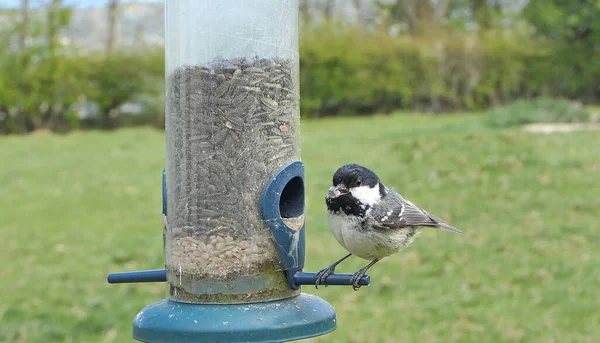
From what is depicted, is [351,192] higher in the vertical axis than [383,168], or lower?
higher

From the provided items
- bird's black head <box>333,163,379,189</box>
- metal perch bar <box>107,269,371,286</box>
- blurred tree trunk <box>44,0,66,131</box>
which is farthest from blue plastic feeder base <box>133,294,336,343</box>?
blurred tree trunk <box>44,0,66,131</box>

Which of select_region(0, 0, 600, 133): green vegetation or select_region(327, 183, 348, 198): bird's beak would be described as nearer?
select_region(327, 183, 348, 198): bird's beak

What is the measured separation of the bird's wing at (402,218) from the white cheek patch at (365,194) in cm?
6

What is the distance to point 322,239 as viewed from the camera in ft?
33.0

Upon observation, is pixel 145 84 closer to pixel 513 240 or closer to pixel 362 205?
pixel 513 240

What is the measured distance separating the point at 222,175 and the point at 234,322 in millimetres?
668

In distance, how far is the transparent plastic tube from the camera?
3850mm

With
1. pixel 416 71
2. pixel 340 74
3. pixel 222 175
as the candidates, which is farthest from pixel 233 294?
pixel 416 71

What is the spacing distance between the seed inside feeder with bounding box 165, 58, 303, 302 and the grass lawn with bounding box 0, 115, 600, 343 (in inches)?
141

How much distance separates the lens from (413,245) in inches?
378

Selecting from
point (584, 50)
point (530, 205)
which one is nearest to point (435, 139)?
point (530, 205)

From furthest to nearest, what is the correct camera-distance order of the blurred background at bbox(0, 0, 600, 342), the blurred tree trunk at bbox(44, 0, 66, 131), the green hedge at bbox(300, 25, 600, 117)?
the green hedge at bbox(300, 25, 600, 117), the blurred tree trunk at bbox(44, 0, 66, 131), the blurred background at bbox(0, 0, 600, 342)

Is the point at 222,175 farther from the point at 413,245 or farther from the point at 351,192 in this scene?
the point at 413,245

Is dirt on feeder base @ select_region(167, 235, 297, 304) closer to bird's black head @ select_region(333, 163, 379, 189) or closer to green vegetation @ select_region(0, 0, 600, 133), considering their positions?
bird's black head @ select_region(333, 163, 379, 189)
